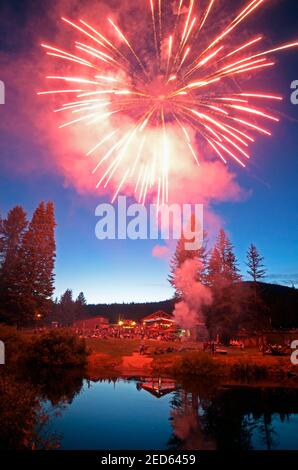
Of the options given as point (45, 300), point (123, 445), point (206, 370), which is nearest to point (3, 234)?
point (45, 300)

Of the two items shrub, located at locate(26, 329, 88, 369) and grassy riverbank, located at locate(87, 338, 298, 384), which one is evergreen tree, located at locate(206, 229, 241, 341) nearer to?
grassy riverbank, located at locate(87, 338, 298, 384)

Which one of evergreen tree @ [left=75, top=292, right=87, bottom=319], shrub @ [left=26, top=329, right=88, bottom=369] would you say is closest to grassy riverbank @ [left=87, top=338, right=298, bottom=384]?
shrub @ [left=26, top=329, right=88, bottom=369]

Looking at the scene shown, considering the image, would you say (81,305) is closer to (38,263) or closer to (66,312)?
(66,312)

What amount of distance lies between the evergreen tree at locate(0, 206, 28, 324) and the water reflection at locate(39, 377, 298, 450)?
2662 cm

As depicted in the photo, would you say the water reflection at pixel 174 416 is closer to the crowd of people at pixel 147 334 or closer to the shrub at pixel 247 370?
the shrub at pixel 247 370

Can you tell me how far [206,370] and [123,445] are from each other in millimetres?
18607

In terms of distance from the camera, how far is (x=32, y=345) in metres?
38.5

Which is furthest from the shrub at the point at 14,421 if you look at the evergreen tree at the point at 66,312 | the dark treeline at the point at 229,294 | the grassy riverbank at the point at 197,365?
the evergreen tree at the point at 66,312

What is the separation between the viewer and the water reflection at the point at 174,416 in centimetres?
1653

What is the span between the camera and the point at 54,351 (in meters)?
38.0

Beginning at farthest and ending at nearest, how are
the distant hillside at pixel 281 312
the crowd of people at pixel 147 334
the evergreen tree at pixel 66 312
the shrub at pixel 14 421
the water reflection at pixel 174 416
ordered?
the evergreen tree at pixel 66 312, the distant hillside at pixel 281 312, the crowd of people at pixel 147 334, the water reflection at pixel 174 416, the shrub at pixel 14 421

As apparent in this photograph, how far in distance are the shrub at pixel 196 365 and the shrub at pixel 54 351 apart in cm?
1110

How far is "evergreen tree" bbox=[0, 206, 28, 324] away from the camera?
5231 centimetres

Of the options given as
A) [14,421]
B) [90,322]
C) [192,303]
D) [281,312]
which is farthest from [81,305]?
[14,421]
